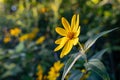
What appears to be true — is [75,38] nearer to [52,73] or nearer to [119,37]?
[52,73]

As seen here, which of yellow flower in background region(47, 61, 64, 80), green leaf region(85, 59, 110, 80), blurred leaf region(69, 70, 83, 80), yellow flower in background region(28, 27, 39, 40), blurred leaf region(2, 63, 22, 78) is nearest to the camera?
green leaf region(85, 59, 110, 80)

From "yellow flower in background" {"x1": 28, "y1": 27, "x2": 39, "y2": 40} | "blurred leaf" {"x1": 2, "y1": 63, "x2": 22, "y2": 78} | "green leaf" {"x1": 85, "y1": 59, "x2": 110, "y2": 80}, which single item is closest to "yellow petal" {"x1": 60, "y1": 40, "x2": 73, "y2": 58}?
"green leaf" {"x1": 85, "y1": 59, "x2": 110, "y2": 80}

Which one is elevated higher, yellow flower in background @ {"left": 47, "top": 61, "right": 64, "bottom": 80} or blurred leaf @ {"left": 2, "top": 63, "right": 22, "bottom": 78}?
yellow flower in background @ {"left": 47, "top": 61, "right": 64, "bottom": 80}

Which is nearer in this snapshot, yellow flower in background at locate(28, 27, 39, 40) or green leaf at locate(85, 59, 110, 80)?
green leaf at locate(85, 59, 110, 80)

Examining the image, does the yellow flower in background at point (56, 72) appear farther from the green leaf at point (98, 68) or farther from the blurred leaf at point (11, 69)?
the blurred leaf at point (11, 69)

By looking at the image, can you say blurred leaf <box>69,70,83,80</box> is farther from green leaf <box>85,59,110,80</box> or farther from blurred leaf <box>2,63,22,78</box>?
blurred leaf <box>2,63,22,78</box>

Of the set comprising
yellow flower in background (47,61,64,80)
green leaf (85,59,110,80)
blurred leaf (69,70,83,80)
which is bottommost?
yellow flower in background (47,61,64,80)

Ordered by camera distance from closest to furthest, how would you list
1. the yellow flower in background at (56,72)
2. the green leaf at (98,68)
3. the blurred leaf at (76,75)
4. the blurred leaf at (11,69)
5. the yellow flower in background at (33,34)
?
the green leaf at (98,68) < the blurred leaf at (76,75) < the yellow flower in background at (56,72) < the blurred leaf at (11,69) < the yellow flower in background at (33,34)

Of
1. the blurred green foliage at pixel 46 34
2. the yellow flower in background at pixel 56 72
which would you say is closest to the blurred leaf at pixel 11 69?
the blurred green foliage at pixel 46 34
